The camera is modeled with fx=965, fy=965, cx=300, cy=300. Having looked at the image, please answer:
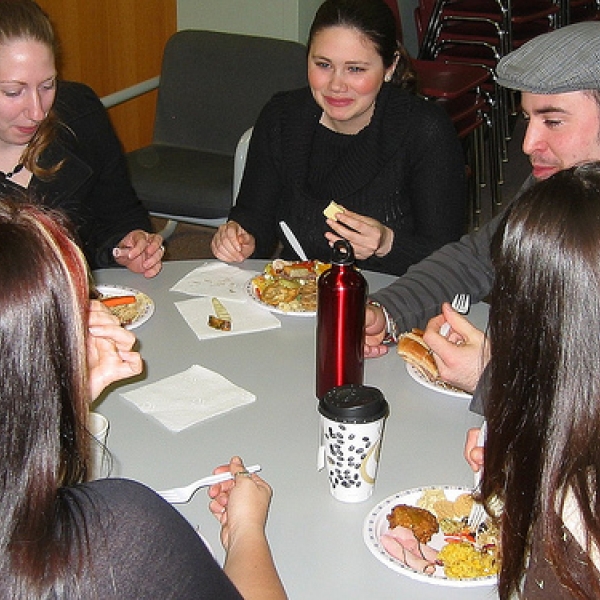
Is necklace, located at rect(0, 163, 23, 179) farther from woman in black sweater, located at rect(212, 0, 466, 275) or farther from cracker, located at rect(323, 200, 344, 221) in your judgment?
cracker, located at rect(323, 200, 344, 221)

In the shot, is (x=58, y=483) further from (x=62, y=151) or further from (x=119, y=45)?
(x=119, y=45)

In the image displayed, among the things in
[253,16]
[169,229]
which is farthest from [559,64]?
[253,16]

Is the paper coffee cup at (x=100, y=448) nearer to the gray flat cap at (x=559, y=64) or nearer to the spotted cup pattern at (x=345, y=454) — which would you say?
the spotted cup pattern at (x=345, y=454)

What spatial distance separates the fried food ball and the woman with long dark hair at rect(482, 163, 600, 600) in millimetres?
169

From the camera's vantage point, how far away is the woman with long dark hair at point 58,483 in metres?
0.85

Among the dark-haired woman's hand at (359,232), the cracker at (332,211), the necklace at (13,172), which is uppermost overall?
the necklace at (13,172)

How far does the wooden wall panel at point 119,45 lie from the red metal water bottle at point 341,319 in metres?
3.05

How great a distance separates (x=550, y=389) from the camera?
1.02 meters

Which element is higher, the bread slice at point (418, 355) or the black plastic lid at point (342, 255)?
the black plastic lid at point (342, 255)

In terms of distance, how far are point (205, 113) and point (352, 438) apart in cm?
257

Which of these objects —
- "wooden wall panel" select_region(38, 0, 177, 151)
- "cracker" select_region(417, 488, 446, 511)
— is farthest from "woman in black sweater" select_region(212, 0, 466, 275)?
"wooden wall panel" select_region(38, 0, 177, 151)

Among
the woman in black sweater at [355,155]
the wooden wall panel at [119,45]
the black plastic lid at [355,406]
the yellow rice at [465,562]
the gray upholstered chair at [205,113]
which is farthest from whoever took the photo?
the wooden wall panel at [119,45]

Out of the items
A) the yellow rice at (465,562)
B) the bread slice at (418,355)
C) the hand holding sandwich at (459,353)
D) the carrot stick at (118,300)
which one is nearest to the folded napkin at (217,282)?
the carrot stick at (118,300)

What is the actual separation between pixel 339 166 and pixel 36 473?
1577 mm
